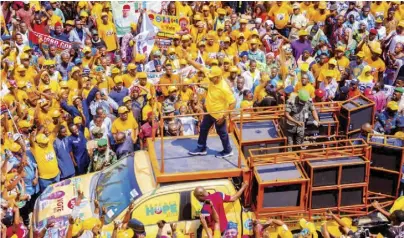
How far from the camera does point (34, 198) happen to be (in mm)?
10211

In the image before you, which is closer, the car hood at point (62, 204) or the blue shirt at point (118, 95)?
the car hood at point (62, 204)

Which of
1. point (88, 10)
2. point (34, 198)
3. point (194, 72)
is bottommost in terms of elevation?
point (34, 198)

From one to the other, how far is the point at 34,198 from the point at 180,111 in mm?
2975

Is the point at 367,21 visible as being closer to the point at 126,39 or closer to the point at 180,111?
the point at 126,39

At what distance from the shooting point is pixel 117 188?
8773mm

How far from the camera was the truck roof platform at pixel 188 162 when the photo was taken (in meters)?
8.55

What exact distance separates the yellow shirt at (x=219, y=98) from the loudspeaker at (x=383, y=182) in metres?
2.51

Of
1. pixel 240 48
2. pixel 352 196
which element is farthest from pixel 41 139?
pixel 240 48

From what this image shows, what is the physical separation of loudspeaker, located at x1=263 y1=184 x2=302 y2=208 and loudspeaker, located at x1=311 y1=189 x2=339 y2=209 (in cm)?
26

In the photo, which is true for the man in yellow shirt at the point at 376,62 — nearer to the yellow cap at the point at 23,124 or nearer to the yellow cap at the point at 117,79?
the yellow cap at the point at 117,79

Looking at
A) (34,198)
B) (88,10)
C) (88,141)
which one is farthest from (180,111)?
(88,10)

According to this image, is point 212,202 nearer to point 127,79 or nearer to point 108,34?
point 127,79

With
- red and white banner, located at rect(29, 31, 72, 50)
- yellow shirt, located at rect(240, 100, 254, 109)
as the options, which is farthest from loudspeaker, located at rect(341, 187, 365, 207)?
red and white banner, located at rect(29, 31, 72, 50)

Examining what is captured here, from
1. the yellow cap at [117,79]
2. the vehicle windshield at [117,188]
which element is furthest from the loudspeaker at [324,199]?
the yellow cap at [117,79]
